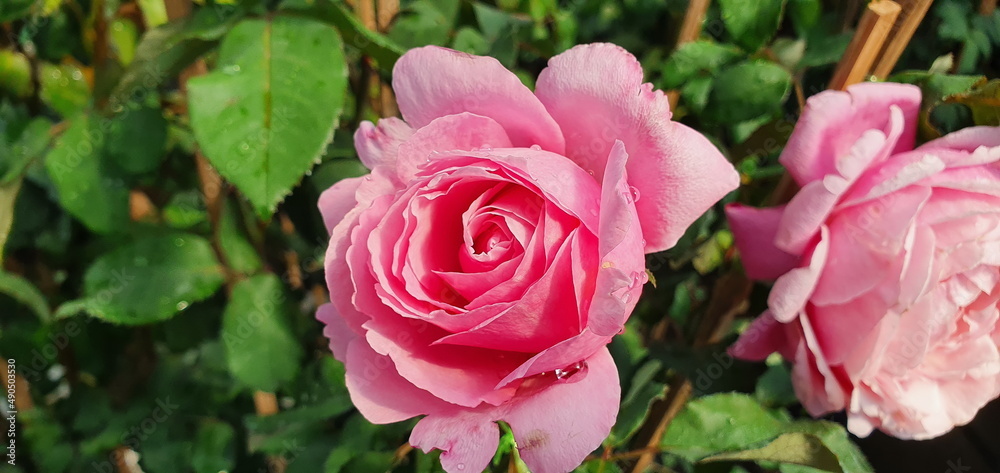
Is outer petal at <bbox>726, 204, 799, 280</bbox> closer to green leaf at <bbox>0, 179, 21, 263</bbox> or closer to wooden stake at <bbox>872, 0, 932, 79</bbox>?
wooden stake at <bbox>872, 0, 932, 79</bbox>

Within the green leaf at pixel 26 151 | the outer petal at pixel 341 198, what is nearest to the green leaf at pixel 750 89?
the outer petal at pixel 341 198

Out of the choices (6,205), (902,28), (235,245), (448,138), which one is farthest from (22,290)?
(902,28)

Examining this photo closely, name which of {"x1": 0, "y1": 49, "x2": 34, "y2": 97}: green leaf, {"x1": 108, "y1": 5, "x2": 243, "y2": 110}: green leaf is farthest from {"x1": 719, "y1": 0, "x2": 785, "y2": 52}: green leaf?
{"x1": 0, "y1": 49, "x2": 34, "y2": 97}: green leaf

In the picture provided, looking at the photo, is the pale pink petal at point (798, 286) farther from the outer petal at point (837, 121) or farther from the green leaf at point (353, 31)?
the green leaf at point (353, 31)

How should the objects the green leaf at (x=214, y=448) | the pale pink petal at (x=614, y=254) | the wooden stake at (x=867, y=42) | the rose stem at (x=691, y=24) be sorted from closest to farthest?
the pale pink petal at (x=614, y=254)
the wooden stake at (x=867, y=42)
the rose stem at (x=691, y=24)
the green leaf at (x=214, y=448)

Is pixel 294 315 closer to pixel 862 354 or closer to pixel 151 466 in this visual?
pixel 151 466
